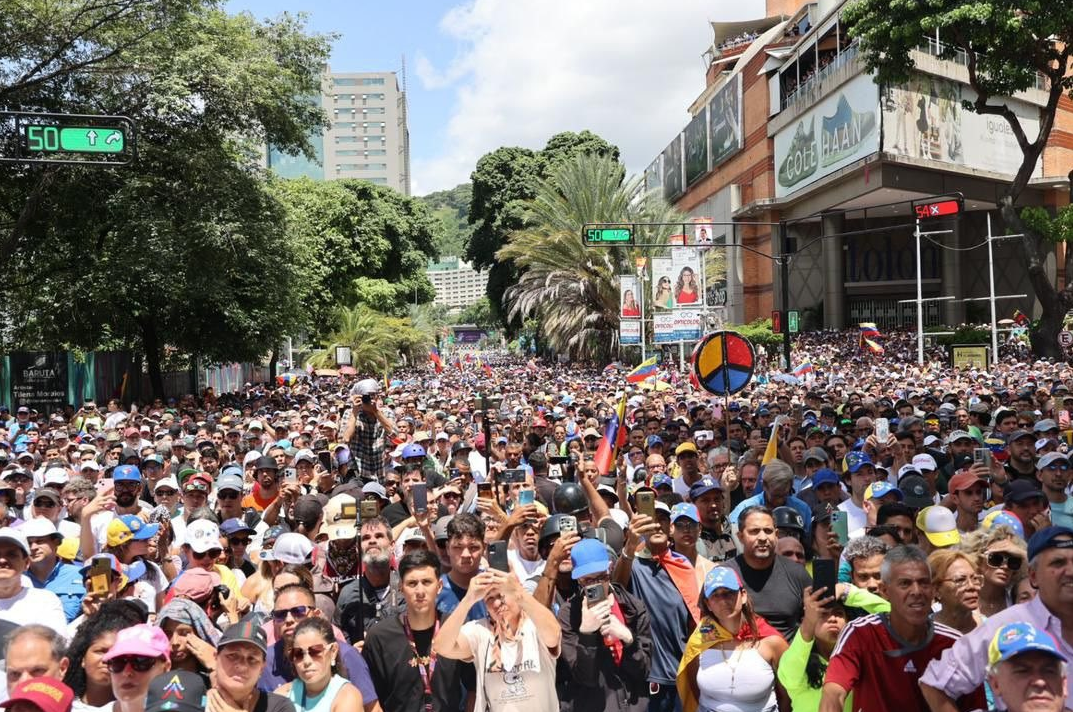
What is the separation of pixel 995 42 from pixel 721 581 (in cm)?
2442

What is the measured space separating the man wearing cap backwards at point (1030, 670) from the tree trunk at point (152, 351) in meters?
27.2

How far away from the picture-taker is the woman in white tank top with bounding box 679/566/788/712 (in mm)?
4250

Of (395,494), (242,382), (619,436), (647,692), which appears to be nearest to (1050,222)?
(619,436)

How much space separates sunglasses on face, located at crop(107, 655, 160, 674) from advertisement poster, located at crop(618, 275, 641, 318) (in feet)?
104

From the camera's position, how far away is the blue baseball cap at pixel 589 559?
4.52 meters

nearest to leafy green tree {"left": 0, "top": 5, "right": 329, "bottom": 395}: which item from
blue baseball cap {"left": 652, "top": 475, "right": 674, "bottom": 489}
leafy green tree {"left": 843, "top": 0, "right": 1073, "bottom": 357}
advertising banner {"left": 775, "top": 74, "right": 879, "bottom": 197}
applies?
leafy green tree {"left": 843, "top": 0, "right": 1073, "bottom": 357}

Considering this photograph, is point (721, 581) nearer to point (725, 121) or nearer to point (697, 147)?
point (725, 121)

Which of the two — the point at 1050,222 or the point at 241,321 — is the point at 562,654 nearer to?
the point at 241,321

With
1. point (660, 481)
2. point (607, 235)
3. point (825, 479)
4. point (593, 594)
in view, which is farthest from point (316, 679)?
point (607, 235)

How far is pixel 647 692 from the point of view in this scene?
4824 mm

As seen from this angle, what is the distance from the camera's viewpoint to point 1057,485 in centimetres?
711

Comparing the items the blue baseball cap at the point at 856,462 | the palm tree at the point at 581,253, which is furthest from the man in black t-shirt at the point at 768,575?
the palm tree at the point at 581,253

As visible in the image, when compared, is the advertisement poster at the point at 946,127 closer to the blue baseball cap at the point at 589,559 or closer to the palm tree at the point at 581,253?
the palm tree at the point at 581,253

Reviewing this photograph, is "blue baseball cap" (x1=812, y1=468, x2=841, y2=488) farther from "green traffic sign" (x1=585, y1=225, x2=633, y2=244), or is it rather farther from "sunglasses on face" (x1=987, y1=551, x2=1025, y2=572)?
"green traffic sign" (x1=585, y1=225, x2=633, y2=244)
